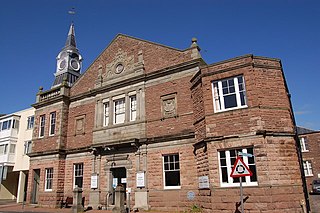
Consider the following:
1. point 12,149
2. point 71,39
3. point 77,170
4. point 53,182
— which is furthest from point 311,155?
point 71,39

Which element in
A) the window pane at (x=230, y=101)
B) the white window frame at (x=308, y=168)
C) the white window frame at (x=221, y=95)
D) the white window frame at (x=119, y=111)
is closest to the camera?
the white window frame at (x=221, y=95)

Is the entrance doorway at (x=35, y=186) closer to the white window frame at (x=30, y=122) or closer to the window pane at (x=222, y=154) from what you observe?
the white window frame at (x=30, y=122)

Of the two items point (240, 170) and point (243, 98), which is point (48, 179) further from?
point (240, 170)

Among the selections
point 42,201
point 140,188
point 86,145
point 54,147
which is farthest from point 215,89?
point 42,201

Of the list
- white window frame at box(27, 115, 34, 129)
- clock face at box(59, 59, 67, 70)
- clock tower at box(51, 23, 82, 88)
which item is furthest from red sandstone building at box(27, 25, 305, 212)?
clock face at box(59, 59, 67, 70)

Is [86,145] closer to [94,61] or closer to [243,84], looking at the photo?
[94,61]

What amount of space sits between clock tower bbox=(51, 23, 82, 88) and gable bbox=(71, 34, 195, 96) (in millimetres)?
18499

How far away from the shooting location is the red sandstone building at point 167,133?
1229 centimetres

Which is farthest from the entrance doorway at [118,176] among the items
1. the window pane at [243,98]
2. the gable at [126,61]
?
the window pane at [243,98]

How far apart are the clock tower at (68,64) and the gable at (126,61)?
18.5 meters

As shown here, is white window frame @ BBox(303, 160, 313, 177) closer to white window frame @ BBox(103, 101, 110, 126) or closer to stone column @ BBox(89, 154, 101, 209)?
white window frame @ BBox(103, 101, 110, 126)

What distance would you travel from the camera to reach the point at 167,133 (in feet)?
55.2

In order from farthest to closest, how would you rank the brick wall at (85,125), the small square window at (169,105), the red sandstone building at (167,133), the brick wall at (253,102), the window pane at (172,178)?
the brick wall at (85,125)
the small square window at (169,105)
the window pane at (172,178)
the brick wall at (253,102)
the red sandstone building at (167,133)

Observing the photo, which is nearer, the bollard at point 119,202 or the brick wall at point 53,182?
the bollard at point 119,202
